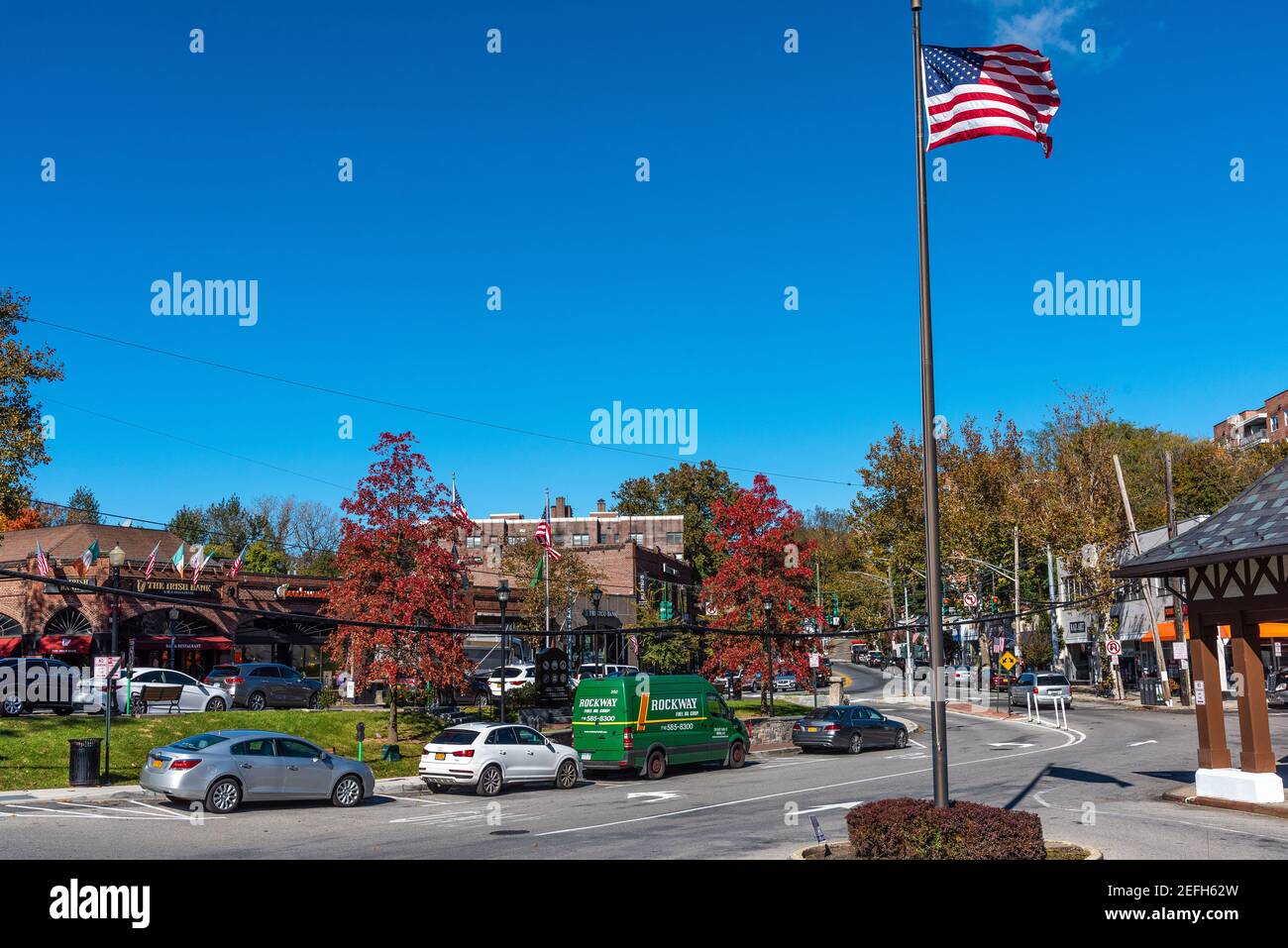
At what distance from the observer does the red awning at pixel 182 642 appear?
48.8m

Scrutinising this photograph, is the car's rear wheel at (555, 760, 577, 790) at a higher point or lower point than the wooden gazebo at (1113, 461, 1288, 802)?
lower

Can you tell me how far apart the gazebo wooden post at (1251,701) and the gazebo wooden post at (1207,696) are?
463 mm

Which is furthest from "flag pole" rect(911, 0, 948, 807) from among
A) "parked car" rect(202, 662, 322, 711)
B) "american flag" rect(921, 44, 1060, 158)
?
"parked car" rect(202, 662, 322, 711)

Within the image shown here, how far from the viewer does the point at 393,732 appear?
32125 millimetres

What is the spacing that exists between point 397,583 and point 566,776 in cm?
792

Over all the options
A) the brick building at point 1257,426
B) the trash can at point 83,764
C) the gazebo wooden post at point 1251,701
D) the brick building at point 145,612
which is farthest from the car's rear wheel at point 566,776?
the brick building at point 1257,426

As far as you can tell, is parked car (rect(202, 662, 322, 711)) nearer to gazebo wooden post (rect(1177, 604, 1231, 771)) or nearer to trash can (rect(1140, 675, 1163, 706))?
gazebo wooden post (rect(1177, 604, 1231, 771))

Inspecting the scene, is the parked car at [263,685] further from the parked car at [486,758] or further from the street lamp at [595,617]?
the parked car at [486,758]

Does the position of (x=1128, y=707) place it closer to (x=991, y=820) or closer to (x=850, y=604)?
(x=991, y=820)

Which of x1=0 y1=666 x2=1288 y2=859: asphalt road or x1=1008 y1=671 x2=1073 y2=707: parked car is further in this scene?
x1=1008 y1=671 x2=1073 y2=707: parked car

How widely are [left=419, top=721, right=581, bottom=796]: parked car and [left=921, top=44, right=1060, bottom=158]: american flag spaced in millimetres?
16402

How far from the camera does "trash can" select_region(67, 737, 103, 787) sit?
77.9 feet

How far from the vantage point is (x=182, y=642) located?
49.9 m

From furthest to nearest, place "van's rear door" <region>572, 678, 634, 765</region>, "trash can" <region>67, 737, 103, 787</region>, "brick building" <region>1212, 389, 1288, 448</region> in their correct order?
"brick building" <region>1212, 389, 1288, 448</region>
"van's rear door" <region>572, 678, 634, 765</region>
"trash can" <region>67, 737, 103, 787</region>
